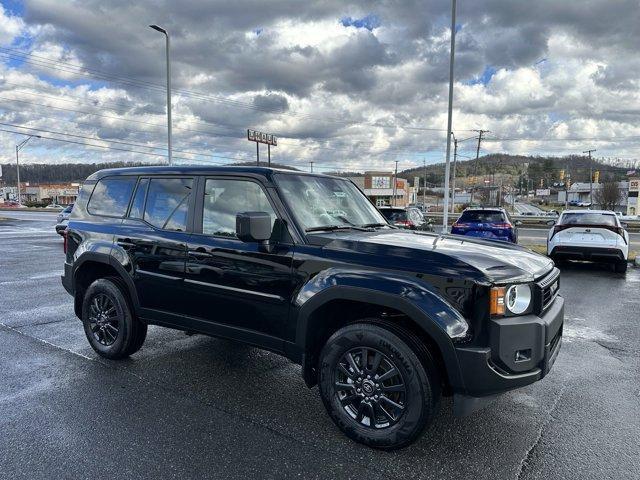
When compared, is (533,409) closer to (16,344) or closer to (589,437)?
(589,437)

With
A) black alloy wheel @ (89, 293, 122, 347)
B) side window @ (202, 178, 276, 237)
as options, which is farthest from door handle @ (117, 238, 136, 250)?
side window @ (202, 178, 276, 237)

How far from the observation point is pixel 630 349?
5262 millimetres

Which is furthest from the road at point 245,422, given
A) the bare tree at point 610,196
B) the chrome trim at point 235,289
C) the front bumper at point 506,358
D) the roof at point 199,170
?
the bare tree at point 610,196

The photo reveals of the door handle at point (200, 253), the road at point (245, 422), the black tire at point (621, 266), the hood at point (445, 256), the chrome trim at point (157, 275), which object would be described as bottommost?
the road at point (245, 422)

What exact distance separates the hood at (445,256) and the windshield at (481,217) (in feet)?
37.0

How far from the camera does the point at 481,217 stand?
48.1ft

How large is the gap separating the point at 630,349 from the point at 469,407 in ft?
11.3

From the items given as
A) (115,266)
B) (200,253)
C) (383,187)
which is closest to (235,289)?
(200,253)

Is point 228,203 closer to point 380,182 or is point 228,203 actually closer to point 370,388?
point 370,388

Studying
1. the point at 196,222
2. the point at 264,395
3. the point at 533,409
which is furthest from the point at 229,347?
the point at 533,409

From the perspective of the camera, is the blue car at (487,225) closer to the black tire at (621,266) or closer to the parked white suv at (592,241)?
the parked white suv at (592,241)

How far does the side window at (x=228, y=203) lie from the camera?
3818 millimetres

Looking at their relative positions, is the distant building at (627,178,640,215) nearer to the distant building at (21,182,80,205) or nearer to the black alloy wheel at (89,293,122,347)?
the black alloy wheel at (89,293,122,347)

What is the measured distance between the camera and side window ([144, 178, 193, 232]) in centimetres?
419
